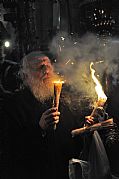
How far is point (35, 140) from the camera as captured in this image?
14.0 ft

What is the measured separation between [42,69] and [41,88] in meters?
0.29

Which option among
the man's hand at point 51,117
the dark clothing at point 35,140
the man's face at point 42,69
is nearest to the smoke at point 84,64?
the man's face at point 42,69

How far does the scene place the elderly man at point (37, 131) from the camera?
14.1 ft

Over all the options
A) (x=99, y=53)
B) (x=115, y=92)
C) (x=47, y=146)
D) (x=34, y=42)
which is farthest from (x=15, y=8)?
(x=47, y=146)

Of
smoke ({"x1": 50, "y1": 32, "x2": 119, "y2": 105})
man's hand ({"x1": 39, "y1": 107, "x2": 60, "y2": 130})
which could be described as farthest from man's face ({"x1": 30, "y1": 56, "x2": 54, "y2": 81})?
man's hand ({"x1": 39, "y1": 107, "x2": 60, "y2": 130})

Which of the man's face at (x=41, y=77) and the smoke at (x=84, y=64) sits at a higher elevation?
the smoke at (x=84, y=64)

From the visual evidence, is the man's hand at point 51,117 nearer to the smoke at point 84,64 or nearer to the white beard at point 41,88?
the white beard at point 41,88

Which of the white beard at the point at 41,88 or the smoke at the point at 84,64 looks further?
the smoke at the point at 84,64

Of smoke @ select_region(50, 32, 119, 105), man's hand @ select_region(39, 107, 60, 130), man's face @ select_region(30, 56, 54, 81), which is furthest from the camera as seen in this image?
smoke @ select_region(50, 32, 119, 105)

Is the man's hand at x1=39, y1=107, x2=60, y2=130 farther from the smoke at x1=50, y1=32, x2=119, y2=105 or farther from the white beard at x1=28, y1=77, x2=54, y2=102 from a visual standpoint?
the smoke at x1=50, y1=32, x2=119, y2=105

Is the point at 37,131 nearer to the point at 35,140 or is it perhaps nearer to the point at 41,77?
the point at 35,140

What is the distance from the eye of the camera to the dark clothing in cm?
429

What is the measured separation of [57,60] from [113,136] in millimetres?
1719

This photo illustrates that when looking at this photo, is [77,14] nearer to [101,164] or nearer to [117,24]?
[117,24]
